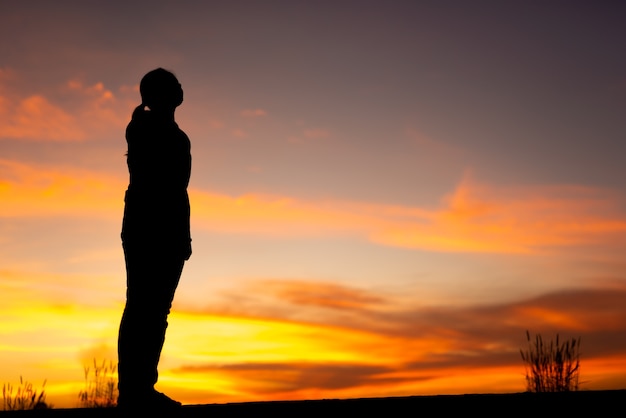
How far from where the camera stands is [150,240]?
462 cm

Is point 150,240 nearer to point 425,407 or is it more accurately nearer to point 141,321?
point 141,321

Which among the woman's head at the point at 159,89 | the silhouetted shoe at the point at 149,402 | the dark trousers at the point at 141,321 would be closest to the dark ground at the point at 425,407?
the silhouetted shoe at the point at 149,402

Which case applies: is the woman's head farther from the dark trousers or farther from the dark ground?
the dark ground

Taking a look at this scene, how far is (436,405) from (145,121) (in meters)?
2.66

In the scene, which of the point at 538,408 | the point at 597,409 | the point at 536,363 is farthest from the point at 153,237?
the point at 536,363

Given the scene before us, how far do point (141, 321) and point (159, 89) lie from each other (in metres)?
1.58

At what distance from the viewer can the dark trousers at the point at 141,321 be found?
460cm

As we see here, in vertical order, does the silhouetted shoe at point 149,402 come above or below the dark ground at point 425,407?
above

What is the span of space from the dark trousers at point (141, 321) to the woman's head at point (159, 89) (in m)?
1.00

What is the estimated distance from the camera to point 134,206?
4.64 meters

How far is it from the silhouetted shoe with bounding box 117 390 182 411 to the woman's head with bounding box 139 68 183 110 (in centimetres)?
194

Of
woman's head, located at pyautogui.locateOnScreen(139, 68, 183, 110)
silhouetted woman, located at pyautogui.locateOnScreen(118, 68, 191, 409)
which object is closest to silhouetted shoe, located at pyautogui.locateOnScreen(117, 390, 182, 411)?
silhouetted woman, located at pyautogui.locateOnScreen(118, 68, 191, 409)

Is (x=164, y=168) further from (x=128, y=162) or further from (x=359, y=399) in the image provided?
(x=359, y=399)

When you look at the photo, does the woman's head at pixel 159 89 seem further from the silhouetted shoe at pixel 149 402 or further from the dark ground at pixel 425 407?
the dark ground at pixel 425 407
